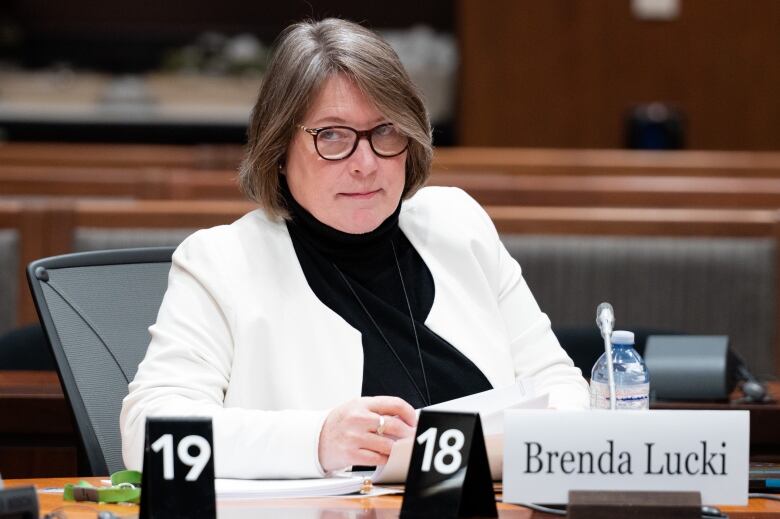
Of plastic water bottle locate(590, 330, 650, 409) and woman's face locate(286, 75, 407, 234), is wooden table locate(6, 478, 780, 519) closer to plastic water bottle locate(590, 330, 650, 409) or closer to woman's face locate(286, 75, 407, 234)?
plastic water bottle locate(590, 330, 650, 409)

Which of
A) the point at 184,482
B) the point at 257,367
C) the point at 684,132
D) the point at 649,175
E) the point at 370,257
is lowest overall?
the point at 184,482

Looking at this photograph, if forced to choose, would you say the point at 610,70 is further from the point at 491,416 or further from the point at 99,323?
the point at 491,416

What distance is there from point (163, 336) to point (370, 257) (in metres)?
0.41

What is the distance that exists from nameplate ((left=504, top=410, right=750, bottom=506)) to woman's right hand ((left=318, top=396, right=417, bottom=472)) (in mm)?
287

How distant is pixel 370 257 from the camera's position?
2.23 metres

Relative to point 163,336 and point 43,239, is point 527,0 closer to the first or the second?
point 43,239

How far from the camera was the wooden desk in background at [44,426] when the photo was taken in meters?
2.59

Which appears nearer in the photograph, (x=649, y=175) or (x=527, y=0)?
(x=649, y=175)

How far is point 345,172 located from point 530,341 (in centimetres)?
45

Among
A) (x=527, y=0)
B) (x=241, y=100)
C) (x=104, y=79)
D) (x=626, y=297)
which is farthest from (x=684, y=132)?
(x=626, y=297)

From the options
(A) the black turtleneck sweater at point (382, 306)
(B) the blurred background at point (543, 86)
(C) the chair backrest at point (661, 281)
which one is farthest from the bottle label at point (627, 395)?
(B) the blurred background at point (543, 86)

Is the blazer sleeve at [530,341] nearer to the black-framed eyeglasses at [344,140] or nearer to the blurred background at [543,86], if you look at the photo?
the black-framed eyeglasses at [344,140]

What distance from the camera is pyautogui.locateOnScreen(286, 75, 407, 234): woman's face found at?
211 centimetres

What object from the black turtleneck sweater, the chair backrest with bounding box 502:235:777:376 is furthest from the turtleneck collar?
the chair backrest with bounding box 502:235:777:376
